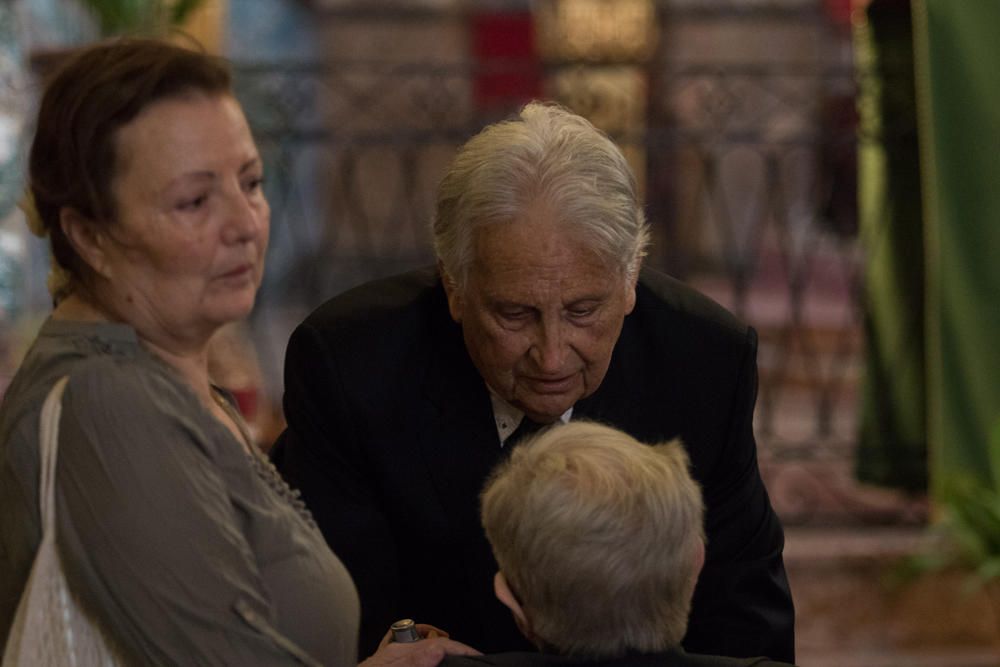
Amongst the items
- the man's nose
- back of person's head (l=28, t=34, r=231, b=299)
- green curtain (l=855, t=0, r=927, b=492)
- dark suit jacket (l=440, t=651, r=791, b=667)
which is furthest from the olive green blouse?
green curtain (l=855, t=0, r=927, b=492)

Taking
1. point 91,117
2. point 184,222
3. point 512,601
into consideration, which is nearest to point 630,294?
point 512,601

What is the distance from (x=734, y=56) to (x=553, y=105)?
11.2 meters

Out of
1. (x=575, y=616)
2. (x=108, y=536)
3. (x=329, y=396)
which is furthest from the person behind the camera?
(x=329, y=396)

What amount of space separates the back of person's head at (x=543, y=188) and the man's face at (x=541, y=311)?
2 cm

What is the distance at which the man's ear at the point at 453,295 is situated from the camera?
2.32 m

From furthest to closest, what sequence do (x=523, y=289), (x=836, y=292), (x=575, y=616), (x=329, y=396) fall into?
(x=836, y=292), (x=329, y=396), (x=523, y=289), (x=575, y=616)

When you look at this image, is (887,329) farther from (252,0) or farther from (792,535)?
(252,0)

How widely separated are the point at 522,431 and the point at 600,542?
0.65 meters

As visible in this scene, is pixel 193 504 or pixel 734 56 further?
pixel 734 56

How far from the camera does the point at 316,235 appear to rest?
1269 cm

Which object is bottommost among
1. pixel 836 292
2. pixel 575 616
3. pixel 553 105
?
pixel 836 292

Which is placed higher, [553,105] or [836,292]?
[553,105]

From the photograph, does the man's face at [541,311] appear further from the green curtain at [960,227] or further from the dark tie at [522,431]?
the green curtain at [960,227]

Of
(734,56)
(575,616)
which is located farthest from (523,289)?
(734,56)
